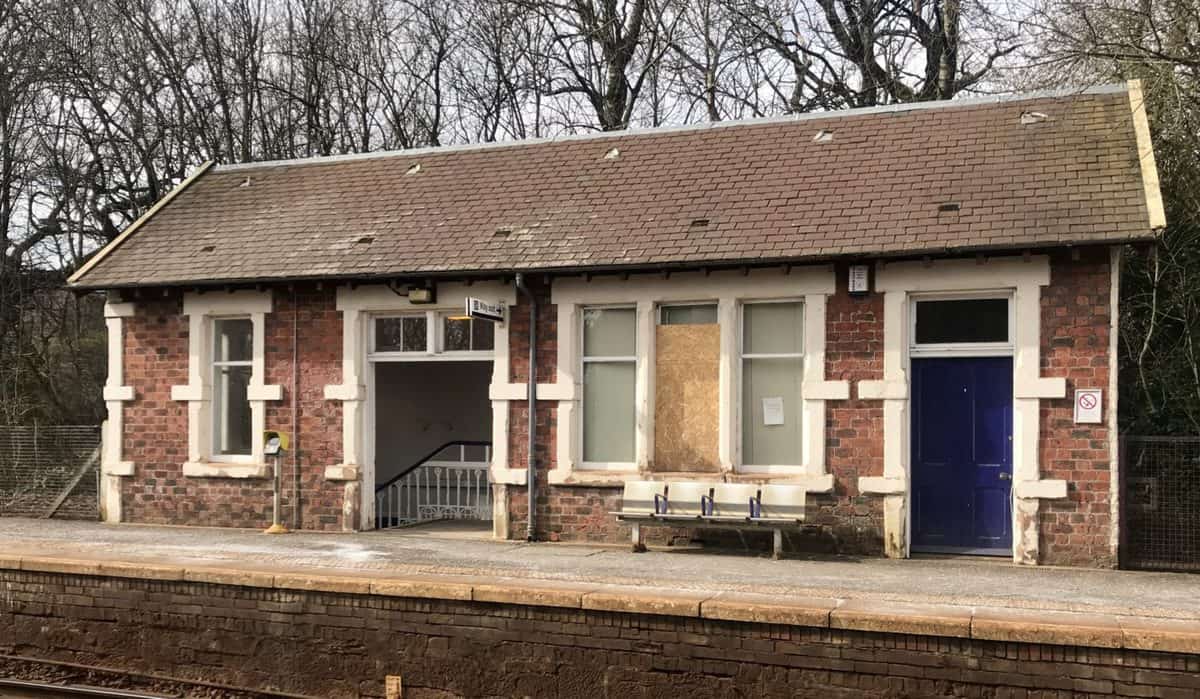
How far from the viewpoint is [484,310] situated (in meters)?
13.2

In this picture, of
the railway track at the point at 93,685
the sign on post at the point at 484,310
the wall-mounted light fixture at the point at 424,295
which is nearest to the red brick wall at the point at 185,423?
the wall-mounted light fixture at the point at 424,295

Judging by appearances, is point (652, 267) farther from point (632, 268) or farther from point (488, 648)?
point (488, 648)

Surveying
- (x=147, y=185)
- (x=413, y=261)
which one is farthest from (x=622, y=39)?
(x=413, y=261)

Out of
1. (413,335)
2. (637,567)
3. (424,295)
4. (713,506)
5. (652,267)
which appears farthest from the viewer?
(413,335)

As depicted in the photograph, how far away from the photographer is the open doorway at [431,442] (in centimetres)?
1620

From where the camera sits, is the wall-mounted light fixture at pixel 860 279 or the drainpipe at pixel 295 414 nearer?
the wall-mounted light fixture at pixel 860 279

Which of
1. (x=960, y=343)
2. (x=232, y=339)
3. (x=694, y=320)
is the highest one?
(x=694, y=320)

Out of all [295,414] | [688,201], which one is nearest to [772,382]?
[688,201]

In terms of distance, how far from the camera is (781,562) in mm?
11695

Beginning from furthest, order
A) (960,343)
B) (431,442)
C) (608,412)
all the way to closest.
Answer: (431,442), (608,412), (960,343)

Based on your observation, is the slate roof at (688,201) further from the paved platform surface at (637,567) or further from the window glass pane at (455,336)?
the paved platform surface at (637,567)

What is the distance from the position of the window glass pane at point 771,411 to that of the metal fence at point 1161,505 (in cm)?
320

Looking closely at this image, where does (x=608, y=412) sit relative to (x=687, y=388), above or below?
below

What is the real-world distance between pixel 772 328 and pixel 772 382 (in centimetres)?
58
